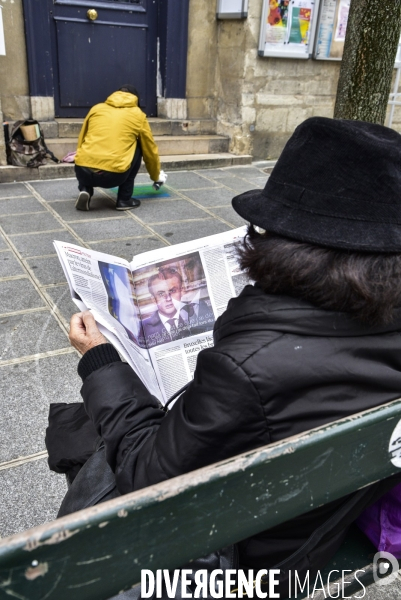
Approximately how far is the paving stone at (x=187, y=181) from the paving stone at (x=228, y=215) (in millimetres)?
835

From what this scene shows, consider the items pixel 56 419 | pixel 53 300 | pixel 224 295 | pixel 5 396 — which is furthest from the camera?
pixel 53 300

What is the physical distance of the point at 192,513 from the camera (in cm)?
91

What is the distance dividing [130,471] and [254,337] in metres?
0.39

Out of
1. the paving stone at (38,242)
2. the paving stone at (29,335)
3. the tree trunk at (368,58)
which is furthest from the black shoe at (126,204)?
the tree trunk at (368,58)

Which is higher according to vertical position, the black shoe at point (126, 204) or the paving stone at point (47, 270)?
the black shoe at point (126, 204)

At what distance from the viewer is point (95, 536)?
2.68ft

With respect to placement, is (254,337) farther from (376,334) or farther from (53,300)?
(53,300)

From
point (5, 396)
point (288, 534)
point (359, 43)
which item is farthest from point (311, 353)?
point (359, 43)

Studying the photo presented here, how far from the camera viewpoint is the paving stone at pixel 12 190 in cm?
588

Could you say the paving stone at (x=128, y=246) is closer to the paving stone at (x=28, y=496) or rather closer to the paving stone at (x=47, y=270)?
the paving stone at (x=47, y=270)

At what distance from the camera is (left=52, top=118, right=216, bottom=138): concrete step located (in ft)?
22.6

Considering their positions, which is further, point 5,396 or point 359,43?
point 359,43

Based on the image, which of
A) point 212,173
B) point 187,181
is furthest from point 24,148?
point 212,173

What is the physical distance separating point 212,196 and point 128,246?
188cm
